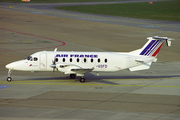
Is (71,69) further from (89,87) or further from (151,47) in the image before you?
(151,47)

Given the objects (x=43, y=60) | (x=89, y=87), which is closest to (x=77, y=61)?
(x=89, y=87)

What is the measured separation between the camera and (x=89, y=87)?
101ft

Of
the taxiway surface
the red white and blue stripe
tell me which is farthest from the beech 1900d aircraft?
the taxiway surface

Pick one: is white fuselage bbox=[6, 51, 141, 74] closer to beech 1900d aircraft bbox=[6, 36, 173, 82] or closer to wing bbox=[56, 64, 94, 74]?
beech 1900d aircraft bbox=[6, 36, 173, 82]

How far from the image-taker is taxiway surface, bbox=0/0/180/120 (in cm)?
2353

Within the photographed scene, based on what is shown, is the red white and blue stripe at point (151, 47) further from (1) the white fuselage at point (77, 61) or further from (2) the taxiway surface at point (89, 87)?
(2) the taxiway surface at point (89, 87)

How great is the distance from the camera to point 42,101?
85.0 feet

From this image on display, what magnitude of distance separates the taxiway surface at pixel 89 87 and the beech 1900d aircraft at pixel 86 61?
1603mm

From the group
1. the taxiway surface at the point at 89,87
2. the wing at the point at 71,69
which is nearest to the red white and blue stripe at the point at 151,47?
the taxiway surface at the point at 89,87

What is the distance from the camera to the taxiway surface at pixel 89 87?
77.2 ft

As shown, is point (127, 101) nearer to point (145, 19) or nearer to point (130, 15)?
point (145, 19)

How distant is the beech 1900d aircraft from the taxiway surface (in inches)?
63.1

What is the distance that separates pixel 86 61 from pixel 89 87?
3050 mm

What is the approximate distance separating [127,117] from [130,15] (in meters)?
75.2
